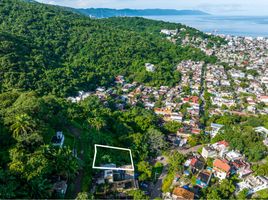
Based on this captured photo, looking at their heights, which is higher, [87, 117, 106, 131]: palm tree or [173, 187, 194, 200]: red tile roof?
[87, 117, 106, 131]: palm tree

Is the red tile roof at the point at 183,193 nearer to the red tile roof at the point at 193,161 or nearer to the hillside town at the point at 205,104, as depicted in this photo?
the hillside town at the point at 205,104

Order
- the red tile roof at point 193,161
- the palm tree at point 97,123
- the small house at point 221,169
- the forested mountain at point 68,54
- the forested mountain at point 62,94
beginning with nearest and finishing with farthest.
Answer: the forested mountain at point 62,94
the small house at point 221,169
the red tile roof at point 193,161
the palm tree at point 97,123
the forested mountain at point 68,54

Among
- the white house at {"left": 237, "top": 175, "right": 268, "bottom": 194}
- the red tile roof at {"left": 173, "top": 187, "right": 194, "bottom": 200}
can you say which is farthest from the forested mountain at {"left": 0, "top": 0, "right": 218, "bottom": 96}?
the white house at {"left": 237, "top": 175, "right": 268, "bottom": 194}

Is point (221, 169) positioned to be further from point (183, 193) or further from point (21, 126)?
point (21, 126)

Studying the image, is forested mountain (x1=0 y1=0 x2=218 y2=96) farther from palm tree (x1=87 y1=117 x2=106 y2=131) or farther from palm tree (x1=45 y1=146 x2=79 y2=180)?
palm tree (x1=45 y1=146 x2=79 y2=180)

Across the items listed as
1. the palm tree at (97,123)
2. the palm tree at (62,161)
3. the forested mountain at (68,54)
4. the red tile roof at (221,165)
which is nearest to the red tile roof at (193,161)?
the red tile roof at (221,165)

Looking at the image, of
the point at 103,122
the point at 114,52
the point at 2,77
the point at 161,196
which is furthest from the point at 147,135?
the point at 114,52

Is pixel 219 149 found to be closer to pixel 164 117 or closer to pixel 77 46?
pixel 164 117
